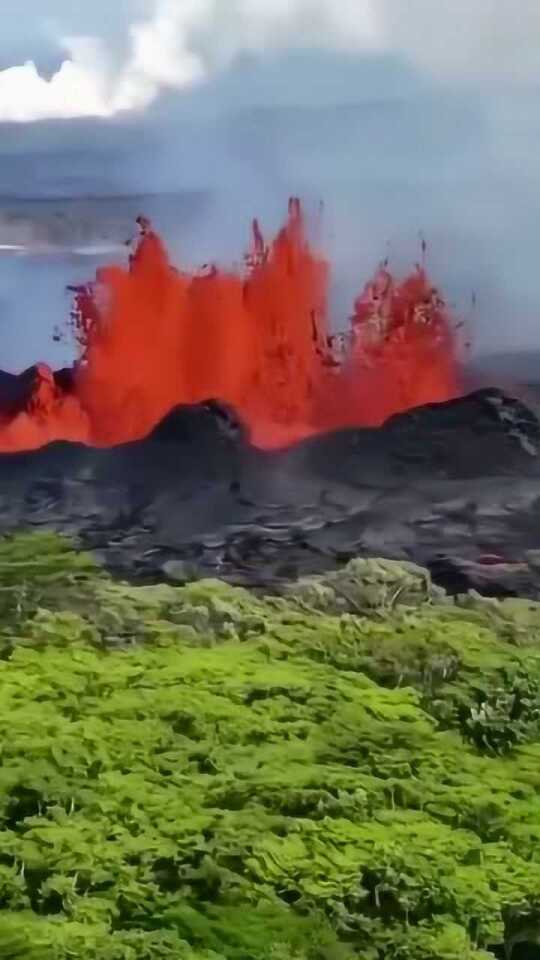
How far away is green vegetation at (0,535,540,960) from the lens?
142 centimetres

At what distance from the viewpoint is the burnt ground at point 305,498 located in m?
1.57

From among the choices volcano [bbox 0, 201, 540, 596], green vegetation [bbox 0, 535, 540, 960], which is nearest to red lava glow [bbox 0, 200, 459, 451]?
volcano [bbox 0, 201, 540, 596]

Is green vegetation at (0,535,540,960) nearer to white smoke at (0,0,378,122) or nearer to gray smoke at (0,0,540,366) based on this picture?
gray smoke at (0,0,540,366)

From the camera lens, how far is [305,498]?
1.58 m

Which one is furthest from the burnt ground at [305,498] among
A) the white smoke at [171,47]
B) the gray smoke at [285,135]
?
the white smoke at [171,47]

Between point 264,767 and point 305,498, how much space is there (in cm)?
37

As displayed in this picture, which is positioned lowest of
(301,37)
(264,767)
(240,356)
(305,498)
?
(264,767)

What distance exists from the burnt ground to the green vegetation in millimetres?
39

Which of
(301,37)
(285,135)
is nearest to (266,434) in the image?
(285,135)

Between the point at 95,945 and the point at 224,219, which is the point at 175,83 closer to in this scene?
the point at 224,219

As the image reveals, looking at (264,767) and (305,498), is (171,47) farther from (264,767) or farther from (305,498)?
(264,767)

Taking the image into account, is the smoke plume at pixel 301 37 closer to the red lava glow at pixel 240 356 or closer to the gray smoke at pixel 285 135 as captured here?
the gray smoke at pixel 285 135

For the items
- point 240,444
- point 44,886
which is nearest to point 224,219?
point 240,444

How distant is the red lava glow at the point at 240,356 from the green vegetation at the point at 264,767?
0.68 ft
